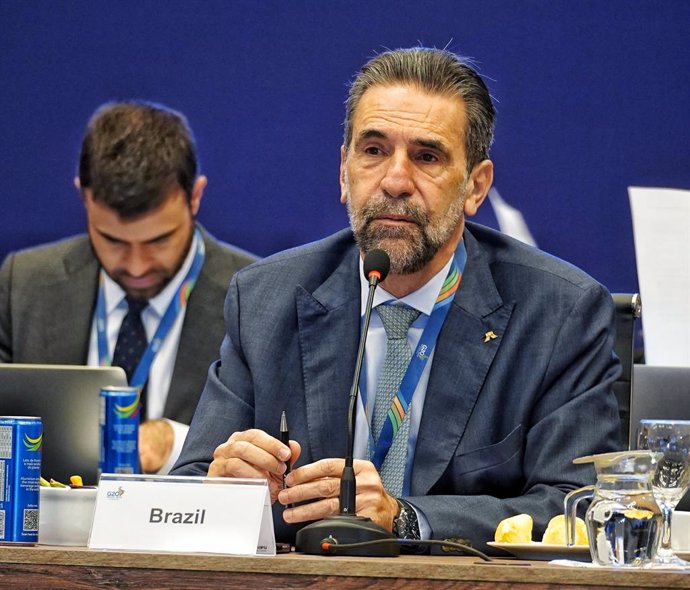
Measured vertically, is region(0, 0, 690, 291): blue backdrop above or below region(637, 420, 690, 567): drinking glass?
above

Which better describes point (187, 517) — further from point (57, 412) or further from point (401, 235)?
point (401, 235)

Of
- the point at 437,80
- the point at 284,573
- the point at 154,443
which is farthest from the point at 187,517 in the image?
the point at 154,443

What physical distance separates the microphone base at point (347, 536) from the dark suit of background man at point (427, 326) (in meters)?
0.63

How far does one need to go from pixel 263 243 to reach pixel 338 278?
1070 millimetres

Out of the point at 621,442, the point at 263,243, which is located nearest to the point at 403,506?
the point at 621,442

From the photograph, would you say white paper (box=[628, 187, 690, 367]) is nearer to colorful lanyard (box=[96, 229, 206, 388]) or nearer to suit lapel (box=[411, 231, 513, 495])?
suit lapel (box=[411, 231, 513, 495])

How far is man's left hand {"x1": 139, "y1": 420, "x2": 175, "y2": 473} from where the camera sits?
12.0 feet

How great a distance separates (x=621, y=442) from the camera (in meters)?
2.52

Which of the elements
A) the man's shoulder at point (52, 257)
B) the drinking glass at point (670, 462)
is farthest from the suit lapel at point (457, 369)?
the man's shoulder at point (52, 257)

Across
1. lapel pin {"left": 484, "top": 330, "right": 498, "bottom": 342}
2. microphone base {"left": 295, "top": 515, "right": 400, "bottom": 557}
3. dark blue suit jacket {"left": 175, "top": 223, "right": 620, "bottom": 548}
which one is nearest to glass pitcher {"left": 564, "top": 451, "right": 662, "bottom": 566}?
microphone base {"left": 295, "top": 515, "right": 400, "bottom": 557}

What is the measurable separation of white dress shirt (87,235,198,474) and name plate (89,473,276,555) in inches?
75.6

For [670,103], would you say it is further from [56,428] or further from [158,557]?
[158,557]

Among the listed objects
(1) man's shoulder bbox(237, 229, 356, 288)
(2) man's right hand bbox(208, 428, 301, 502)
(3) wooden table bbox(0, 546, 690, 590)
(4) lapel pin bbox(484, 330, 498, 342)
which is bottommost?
(3) wooden table bbox(0, 546, 690, 590)

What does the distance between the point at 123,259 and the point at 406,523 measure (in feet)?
6.39
